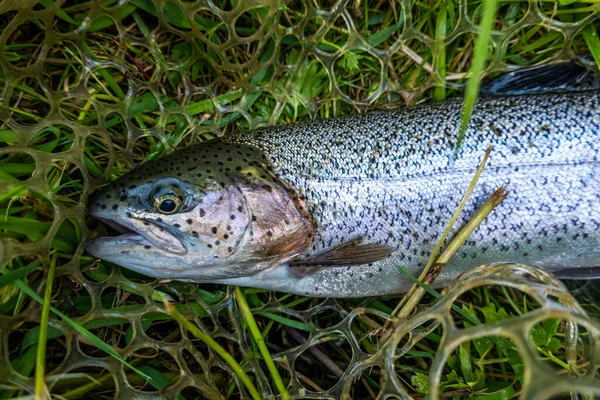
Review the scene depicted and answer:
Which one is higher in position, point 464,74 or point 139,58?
point 464,74

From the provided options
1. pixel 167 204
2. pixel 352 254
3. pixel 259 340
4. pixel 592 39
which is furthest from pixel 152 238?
pixel 592 39

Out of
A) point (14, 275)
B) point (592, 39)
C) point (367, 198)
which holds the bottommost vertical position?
point (14, 275)

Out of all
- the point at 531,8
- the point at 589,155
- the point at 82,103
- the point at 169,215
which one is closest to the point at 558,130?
the point at 589,155

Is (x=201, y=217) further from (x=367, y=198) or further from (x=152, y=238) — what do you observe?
(x=367, y=198)

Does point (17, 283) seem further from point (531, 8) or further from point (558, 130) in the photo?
point (531, 8)

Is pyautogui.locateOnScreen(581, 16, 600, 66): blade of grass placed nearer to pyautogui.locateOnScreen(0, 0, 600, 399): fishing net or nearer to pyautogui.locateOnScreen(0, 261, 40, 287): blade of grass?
pyautogui.locateOnScreen(0, 0, 600, 399): fishing net

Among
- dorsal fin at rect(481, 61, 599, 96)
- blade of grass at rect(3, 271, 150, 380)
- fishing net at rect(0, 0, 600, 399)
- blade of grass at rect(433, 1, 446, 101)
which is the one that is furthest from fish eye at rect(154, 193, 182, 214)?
dorsal fin at rect(481, 61, 599, 96)

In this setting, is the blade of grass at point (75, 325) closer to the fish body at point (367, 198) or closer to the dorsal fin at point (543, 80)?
the fish body at point (367, 198)

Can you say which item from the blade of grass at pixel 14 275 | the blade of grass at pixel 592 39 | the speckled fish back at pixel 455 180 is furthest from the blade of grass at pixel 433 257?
the blade of grass at pixel 14 275
